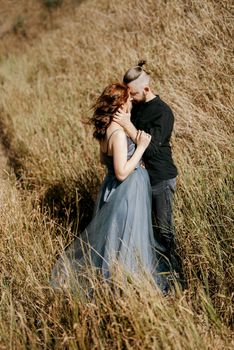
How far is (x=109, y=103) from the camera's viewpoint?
293 centimetres

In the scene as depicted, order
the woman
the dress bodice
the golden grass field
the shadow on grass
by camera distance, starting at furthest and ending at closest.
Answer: the shadow on grass < the dress bodice < the woman < the golden grass field

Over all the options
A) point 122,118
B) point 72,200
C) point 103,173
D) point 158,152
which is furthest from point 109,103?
point 72,200

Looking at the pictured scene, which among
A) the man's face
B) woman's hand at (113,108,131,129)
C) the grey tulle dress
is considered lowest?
the grey tulle dress

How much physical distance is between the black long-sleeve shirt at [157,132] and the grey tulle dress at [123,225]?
0.11 meters

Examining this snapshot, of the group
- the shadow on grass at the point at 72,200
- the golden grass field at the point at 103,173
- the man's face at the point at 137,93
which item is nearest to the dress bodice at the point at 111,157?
the man's face at the point at 137,93

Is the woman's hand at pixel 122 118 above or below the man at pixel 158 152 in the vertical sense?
above

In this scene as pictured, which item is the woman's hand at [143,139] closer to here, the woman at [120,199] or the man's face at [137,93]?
the woman at [120,199]

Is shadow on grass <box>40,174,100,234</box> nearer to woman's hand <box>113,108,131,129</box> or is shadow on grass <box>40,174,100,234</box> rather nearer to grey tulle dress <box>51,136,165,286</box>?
grey tulle dress <box>51,136,165,286</box>

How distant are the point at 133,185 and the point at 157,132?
43 centimetres

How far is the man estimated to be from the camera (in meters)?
3.04

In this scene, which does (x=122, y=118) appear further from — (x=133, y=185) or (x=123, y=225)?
(x=123, y=225)

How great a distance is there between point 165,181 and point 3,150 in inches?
157

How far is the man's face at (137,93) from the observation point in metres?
3.04

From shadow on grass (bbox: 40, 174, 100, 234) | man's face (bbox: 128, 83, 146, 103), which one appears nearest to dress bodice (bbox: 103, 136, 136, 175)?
man's face (bbox: 128, 83, 146, 103)
